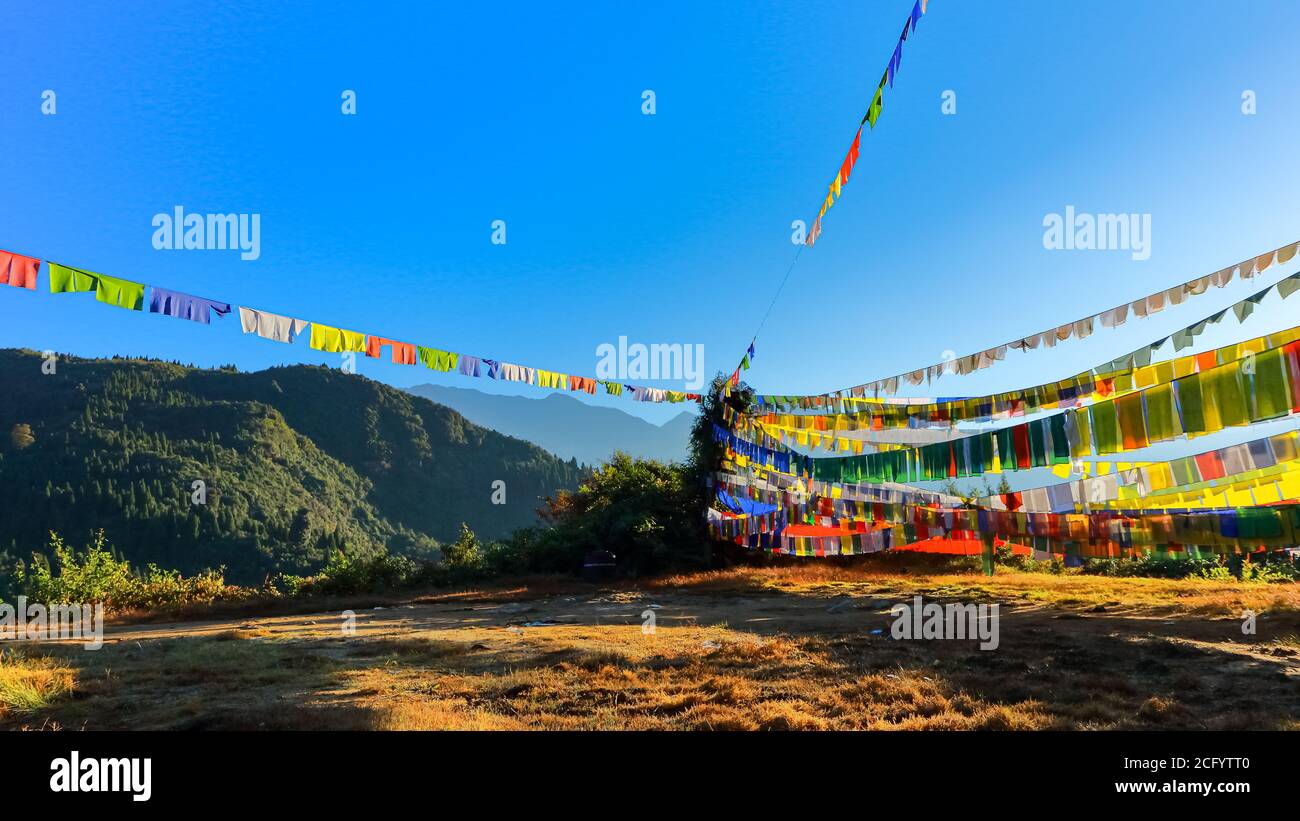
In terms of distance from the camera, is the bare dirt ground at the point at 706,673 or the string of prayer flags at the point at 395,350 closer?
the bare dirt ground at the point at 706,673

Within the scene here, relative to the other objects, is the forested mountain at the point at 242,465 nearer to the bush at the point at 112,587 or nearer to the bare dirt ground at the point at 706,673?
the bush at the point at 112,587

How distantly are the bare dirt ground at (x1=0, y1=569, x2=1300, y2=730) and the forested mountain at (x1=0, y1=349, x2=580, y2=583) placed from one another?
200 feet

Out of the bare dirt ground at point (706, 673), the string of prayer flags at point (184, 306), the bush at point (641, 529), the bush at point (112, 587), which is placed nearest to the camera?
the bare dirt ground at point (706, 673)

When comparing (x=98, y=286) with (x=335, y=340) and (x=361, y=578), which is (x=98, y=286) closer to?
(x=335, y=340)

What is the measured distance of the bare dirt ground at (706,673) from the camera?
616 cm

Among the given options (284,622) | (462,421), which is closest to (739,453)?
(284,622)

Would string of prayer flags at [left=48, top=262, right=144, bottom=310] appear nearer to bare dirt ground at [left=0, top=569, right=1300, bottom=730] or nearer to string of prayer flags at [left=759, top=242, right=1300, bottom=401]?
bare dirt ground at [left=0, top=569, right=1300, bottom=730]

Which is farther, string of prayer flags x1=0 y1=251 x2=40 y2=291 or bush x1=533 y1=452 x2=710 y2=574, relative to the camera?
bush x1=533 y1=452 x2=710 y2=574

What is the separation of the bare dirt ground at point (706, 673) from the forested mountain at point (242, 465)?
60.9 meters

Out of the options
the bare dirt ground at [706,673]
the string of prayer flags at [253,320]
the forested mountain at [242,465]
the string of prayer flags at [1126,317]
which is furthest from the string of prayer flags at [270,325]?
the forested mountain at [242,465]

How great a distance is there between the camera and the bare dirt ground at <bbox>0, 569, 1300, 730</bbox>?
6156 millimetres

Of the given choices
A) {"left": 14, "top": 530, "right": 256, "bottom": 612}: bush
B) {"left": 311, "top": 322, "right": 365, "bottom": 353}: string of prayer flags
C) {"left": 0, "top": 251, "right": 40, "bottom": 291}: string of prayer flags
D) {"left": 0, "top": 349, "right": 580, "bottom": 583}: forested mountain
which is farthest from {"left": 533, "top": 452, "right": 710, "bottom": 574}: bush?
{"left": 0, "top": 349, "right": 580, "bottom": 583}: forested mountain
